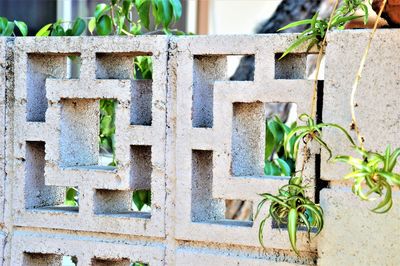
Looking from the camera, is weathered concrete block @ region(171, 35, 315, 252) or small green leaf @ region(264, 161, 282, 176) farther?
small green leaf @ region(264, 161, 282, 176)

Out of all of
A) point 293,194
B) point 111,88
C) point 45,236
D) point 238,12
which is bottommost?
point 45,236

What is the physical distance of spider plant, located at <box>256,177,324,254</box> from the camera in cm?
218

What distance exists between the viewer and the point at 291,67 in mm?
2461

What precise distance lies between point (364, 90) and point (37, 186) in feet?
3.20

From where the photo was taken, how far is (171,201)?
2.51 metres

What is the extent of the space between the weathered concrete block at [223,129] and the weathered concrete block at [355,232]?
79 mm

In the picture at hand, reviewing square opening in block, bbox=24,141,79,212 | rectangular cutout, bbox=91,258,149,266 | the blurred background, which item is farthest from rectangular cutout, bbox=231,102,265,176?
the blurred background

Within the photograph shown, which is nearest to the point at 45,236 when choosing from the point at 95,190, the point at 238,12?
the point at 95,190

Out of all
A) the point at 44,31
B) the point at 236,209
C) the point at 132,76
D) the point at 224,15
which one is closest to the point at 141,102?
the point at 132,76

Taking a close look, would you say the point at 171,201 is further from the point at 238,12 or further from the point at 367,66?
the point at 238,12

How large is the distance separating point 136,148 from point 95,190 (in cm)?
15

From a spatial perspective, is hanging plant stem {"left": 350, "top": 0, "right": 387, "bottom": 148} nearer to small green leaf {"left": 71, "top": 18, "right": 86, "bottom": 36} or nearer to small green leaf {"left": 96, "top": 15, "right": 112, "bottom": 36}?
small green leaf {"left": 96, "top": 15, "right": 112, "bottom": 36}

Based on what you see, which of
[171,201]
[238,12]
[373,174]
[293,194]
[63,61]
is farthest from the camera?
[238,12]

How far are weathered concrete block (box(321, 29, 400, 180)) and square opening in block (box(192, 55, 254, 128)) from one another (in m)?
0.33
